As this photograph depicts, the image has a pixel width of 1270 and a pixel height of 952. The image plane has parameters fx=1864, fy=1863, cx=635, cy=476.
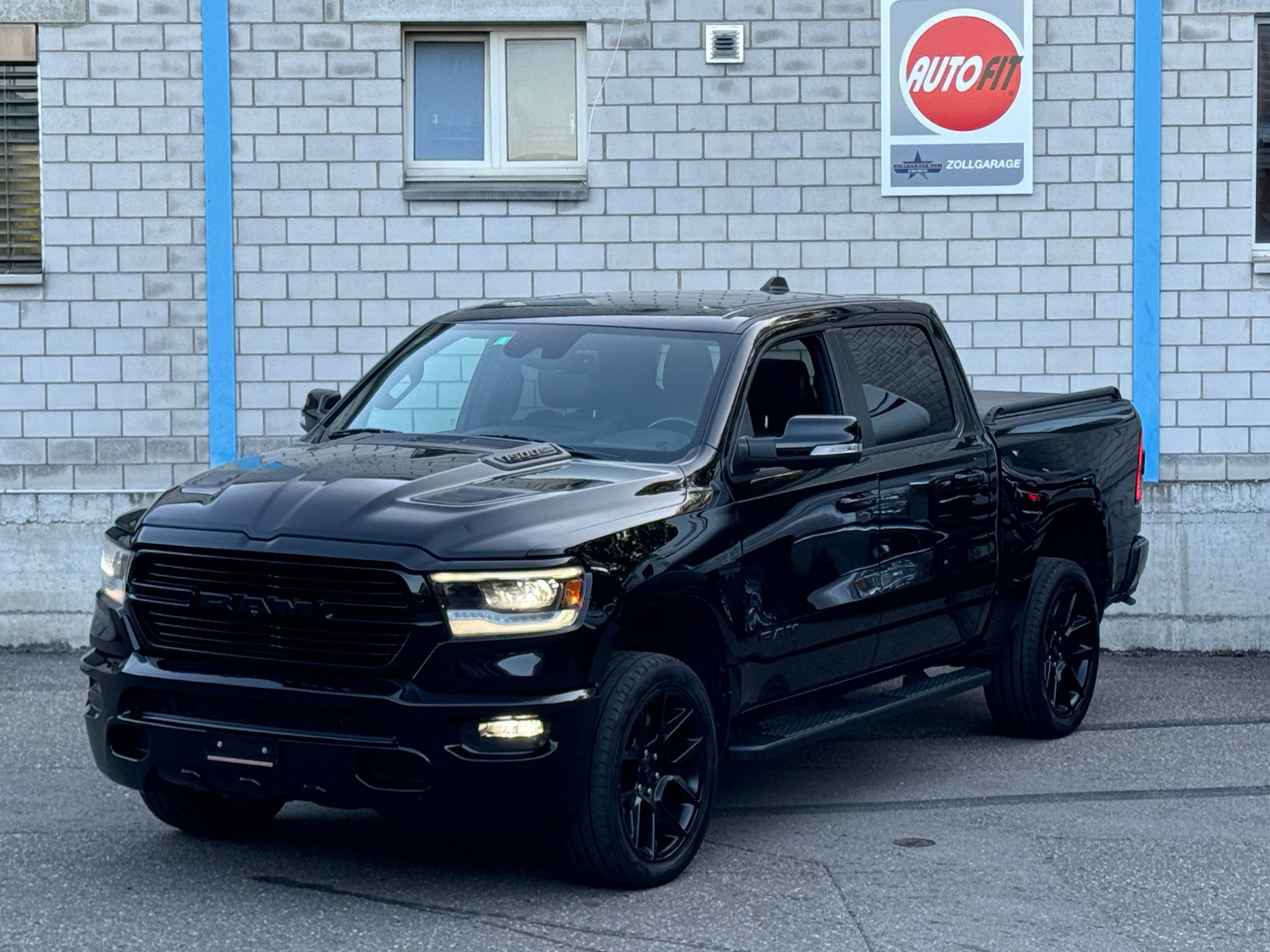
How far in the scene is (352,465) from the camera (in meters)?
5.82

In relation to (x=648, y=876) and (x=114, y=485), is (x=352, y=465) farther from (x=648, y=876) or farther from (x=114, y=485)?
(x=114, y=485)

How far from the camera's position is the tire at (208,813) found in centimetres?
616

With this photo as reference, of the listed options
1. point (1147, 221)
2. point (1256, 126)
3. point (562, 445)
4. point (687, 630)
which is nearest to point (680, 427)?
point (562, 445)

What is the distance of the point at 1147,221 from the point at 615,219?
10.7 feet

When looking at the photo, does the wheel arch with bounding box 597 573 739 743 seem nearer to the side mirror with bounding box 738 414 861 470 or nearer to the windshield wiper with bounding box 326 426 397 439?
the side mirror with bounding box 738 414 861 470

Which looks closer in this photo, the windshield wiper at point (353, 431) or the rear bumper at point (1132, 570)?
the windshield wiper at point (353, 431)

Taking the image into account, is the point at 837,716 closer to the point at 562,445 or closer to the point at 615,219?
the point at 562,445

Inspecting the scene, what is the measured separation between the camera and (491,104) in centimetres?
1156

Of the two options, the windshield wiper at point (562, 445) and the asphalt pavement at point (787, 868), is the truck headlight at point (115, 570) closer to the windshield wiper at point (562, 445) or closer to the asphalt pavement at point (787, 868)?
the asphalt pavement at point (787, 868)

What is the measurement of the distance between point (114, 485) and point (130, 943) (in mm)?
6711

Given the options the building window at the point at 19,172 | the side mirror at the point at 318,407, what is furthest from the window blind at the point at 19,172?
the side mirror at the point at 318,407

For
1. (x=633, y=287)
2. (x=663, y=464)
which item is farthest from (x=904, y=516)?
(x=633, y=287)

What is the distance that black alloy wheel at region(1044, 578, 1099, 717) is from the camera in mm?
8070

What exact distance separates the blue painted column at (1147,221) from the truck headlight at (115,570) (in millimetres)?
7191
